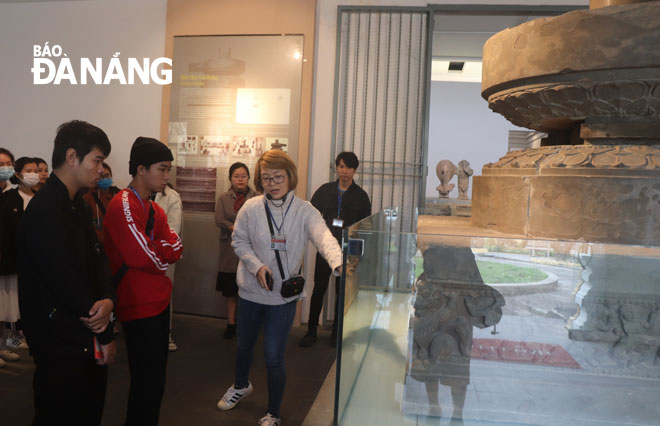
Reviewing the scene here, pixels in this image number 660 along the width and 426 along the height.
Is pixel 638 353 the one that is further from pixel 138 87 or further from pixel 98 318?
pixel 138 87

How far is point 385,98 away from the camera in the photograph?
4.76m

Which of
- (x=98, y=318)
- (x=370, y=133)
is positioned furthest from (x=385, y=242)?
(x=370, y=133)

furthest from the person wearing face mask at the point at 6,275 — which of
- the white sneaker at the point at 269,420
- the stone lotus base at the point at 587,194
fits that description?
the stone lotus base at the point at 587,194

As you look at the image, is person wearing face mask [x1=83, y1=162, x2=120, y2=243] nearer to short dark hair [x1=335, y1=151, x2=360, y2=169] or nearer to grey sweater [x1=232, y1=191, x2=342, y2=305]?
grey sweater [x1=232, y1=191, x2=342, y2=305]

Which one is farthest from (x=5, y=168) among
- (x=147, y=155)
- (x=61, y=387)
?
(x=61, y=387)

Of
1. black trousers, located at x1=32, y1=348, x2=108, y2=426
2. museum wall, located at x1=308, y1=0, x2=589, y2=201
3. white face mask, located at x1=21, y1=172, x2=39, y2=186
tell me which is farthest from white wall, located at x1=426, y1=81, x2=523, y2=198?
black trousers, located at x1=32, y1=348, x2=108, y2=426

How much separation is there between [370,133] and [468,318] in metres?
3.28

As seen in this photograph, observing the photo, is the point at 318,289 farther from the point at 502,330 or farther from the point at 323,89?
the point at 502,330

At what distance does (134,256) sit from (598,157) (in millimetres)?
1865

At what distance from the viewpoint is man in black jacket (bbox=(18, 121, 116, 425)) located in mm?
1642

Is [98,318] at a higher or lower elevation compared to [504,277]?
lower

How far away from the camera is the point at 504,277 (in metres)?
1.68

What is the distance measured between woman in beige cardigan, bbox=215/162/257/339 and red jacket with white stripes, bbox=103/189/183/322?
223 cm

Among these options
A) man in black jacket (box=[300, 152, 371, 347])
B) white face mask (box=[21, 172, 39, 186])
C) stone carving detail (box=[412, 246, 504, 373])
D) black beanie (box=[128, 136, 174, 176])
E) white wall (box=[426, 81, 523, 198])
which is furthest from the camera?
white wall (box=[426, 81, 523, 198])
